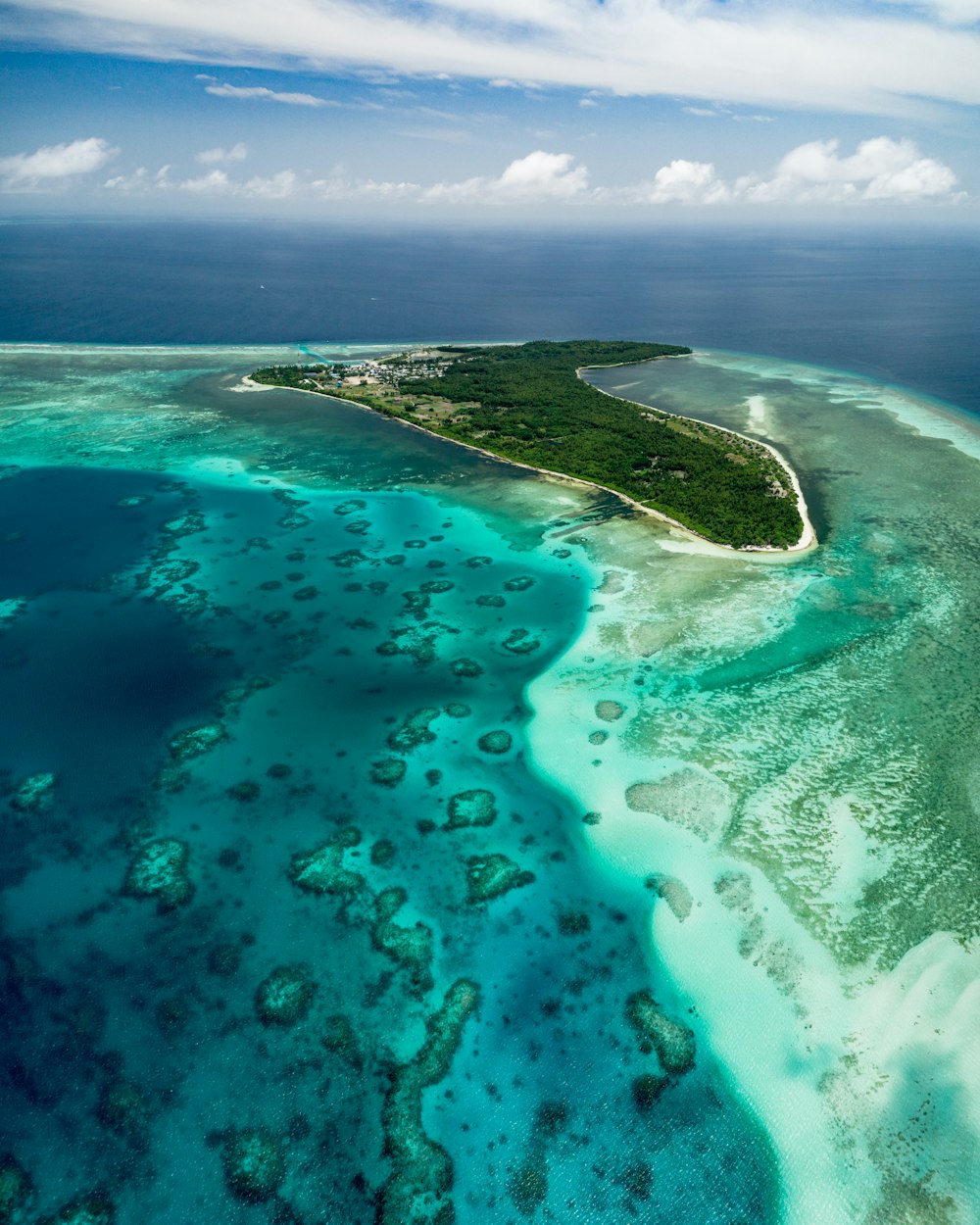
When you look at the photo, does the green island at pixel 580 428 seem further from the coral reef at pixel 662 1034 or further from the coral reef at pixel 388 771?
the coral reef at pixel 662 1034

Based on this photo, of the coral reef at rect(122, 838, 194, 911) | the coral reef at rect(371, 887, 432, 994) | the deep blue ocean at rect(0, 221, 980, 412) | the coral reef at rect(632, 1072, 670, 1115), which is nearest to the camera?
the coral reef at rect(632, 1072, 670, 1115)

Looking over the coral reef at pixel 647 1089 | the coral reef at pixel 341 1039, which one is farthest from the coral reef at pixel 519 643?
the coral reef at pixel 647 1089

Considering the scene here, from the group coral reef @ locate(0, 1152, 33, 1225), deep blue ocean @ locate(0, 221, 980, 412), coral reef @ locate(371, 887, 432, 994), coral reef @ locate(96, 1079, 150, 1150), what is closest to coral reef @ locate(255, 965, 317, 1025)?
coral reef @ locate(371, 887, 432, 994)

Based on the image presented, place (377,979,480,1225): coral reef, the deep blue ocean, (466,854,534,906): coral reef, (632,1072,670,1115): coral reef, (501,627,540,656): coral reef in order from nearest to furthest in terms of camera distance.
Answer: (377,979,480,1225): coral reef, (632,1072,670,1115): coral reef, (466,854,534,906): coral reef, (501,627,540,656): coral reef, the deep blue ocean

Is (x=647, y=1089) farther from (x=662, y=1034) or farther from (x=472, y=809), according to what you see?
(x=472, y=809)

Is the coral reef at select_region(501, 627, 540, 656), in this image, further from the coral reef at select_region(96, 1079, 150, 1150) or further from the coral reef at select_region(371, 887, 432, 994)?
the coral reef at select_region(96, 1079, 150, 1150)

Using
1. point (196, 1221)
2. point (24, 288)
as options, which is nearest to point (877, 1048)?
point (196, 1221)

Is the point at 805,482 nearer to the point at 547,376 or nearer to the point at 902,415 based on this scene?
the point at 902,415
